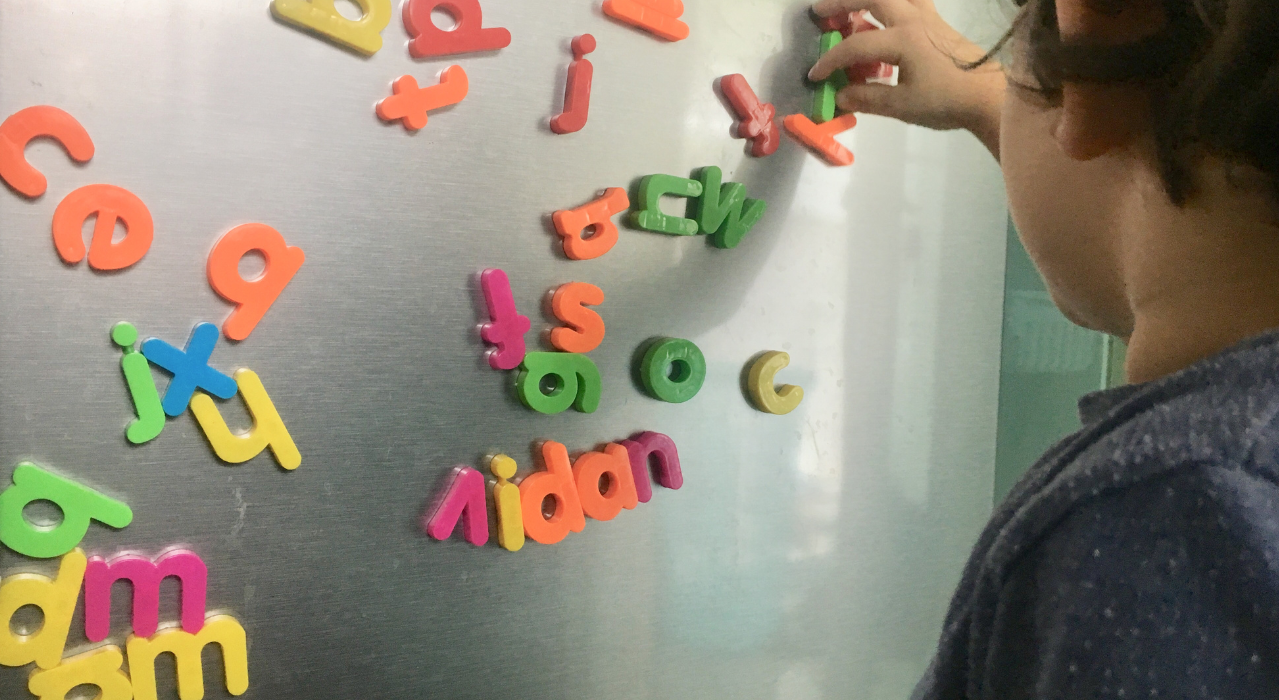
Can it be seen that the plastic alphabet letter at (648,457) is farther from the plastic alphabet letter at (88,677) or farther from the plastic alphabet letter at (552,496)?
the plastic alphabet letter at (88,677)

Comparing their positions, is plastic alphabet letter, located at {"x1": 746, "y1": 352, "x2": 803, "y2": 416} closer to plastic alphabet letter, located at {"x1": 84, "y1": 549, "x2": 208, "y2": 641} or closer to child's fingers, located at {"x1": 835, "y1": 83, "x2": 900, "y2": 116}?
child's fingers, located at {"x1": 835, "y1": 83, "x2": 900, "y2": 116}

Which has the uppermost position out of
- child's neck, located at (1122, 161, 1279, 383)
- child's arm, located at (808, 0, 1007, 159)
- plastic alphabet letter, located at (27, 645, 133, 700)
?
child's arm, located at (808, 0, 1007, 159)

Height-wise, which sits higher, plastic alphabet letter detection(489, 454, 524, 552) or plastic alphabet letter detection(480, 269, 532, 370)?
plastic alphabet letter detection(480, 269, 532, 370)

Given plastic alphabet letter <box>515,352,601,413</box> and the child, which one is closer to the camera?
the child

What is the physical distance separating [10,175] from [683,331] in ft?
1.17

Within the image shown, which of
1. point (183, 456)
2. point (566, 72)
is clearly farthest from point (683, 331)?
point (183, 456)

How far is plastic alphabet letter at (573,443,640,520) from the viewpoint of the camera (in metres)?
0.48

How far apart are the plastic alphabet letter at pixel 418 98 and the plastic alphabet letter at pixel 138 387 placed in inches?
6.4

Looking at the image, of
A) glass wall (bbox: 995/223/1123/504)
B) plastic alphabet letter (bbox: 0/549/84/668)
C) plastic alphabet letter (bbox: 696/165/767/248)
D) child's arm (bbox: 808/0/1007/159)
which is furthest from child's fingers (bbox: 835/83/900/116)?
plastic alphabet letter (bbox: 0/549/84/668)

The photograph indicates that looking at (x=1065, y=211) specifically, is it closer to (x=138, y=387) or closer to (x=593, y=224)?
(x=593, y=224)

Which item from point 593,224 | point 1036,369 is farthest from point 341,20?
point 1036,369

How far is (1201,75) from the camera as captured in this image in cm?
28

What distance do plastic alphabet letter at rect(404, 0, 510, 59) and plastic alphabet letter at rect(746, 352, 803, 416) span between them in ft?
0.86

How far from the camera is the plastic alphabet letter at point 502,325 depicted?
1.47ft
